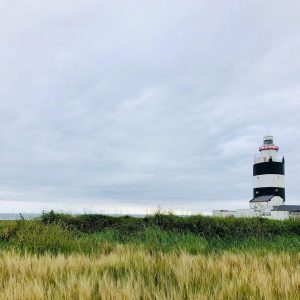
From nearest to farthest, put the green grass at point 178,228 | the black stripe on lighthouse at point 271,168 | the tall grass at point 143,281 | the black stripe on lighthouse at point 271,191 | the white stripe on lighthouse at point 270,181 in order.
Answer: the tall grass at point 143,281 < the green grass at point 178,228 < the black stripe on lighthouse at point 271,191 < the white stripe on lighthouse at point 270,181 < the black stripe on lighthouse at point 271,168

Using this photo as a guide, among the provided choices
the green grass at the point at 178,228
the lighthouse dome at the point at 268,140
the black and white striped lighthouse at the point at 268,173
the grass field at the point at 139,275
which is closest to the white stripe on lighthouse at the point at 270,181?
the black and white striped lighthouse at the point at 268,173

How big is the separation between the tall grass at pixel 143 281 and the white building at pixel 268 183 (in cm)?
4607

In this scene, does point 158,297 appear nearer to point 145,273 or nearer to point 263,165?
point 145,273

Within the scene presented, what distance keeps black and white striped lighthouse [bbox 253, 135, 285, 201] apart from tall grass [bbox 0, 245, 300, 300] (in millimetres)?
49664

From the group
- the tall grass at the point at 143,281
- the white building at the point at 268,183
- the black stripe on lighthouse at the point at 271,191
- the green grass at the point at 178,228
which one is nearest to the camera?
the tall grass at the point at 143,281

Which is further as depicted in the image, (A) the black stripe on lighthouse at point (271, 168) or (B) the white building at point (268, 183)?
(A) the black stripe on lighthouse at point (271, 168)

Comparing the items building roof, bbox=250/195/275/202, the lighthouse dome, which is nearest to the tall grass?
building roof, bbox=250/195/275/202

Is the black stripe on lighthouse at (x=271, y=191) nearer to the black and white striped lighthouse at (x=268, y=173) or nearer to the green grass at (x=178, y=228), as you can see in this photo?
the black and white striped lighthouse at (x=268, y=173)

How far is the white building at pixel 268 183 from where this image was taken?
5097 centimetres

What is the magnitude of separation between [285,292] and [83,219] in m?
14.9

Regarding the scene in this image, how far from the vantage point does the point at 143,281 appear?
12.4 feet

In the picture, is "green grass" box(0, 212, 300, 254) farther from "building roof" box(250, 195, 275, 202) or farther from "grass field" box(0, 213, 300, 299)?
"building roof" box(250, 195, 275, 202)

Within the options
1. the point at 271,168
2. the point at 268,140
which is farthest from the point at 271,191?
the point at 268,140

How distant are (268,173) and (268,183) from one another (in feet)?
4.52
